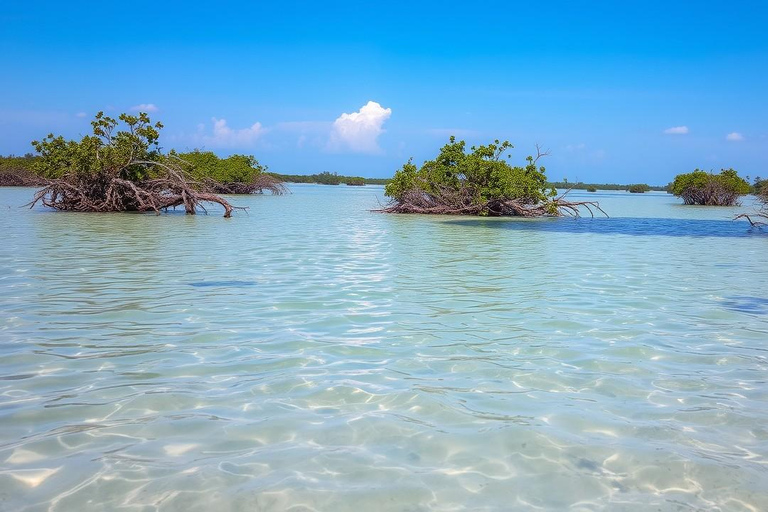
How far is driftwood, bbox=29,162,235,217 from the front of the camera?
78.2ft

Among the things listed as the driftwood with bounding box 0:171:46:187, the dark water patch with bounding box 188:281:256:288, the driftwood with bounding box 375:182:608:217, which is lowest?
the dark water patch with bounding box 188:281:256:288

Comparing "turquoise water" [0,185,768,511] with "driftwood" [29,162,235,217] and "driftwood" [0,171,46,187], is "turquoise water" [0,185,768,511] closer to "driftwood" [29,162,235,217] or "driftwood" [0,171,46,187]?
"driftwood" [29,162,235,217]

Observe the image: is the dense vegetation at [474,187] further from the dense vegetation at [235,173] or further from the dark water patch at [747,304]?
the dense vegetation at [235,173]

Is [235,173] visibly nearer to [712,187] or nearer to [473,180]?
[473,180]

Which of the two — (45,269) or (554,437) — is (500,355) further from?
(45,269)

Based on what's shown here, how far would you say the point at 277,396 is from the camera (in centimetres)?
427

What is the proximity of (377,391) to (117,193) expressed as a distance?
2288 centimetres

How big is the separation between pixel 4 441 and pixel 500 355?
11.7 ft

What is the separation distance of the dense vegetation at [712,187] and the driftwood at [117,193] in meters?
37.1

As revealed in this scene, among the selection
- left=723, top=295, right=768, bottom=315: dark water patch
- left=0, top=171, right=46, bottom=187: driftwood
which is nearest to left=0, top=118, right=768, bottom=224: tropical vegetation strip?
left=723, top=295, right=768, bottom=315: dark water patch

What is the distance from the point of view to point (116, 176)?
23797 millimetres

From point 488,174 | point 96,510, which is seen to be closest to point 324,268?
point 96,510

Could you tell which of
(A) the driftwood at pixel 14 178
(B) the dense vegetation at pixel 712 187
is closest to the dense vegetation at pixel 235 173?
(A) the driftwood at pixel 14 178

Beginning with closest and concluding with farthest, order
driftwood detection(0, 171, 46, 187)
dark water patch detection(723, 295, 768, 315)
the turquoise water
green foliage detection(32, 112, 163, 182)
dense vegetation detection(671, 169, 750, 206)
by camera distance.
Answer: the turquoise water
dark water patch detection(723, 295, 768, 315)
green foliage detection(32, 112, 163, 182)
dense vegetation detection(671, 169, 750, 206)
driftwood detection(0, 171, 46, 187)
